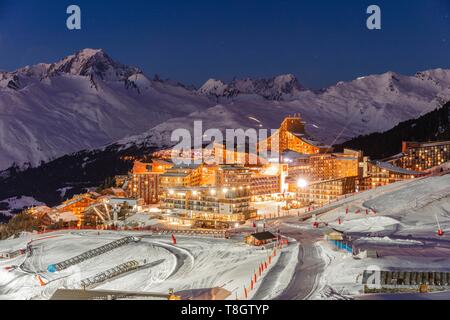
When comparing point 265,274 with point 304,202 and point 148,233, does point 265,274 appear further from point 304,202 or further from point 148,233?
point 304,202

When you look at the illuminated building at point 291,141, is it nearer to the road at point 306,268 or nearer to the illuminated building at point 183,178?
the illuminated building at point 183,178

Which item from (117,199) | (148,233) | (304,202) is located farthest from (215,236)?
(117,199)

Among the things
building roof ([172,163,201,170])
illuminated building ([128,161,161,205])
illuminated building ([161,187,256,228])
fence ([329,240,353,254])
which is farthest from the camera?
illuminated building ([128,161,161,205])

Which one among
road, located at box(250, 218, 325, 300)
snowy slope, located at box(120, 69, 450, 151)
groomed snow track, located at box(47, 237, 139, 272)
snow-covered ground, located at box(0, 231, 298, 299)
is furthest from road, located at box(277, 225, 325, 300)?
snowy slope, located at box(120, 69, 450, 151)

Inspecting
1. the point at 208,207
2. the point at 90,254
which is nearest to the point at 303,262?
the point at 90,254

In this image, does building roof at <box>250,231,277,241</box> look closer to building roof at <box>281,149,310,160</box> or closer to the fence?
the fence

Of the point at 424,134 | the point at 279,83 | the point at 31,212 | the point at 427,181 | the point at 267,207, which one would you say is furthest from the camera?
the point at 279,83

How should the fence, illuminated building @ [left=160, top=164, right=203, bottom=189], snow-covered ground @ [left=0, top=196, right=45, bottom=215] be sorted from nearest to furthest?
the fence
illuminated building @ [left=160, top=164, right=203, bottom=189]
snow-covered ground @ [left=0, top=196, right=45, bottom=215]
